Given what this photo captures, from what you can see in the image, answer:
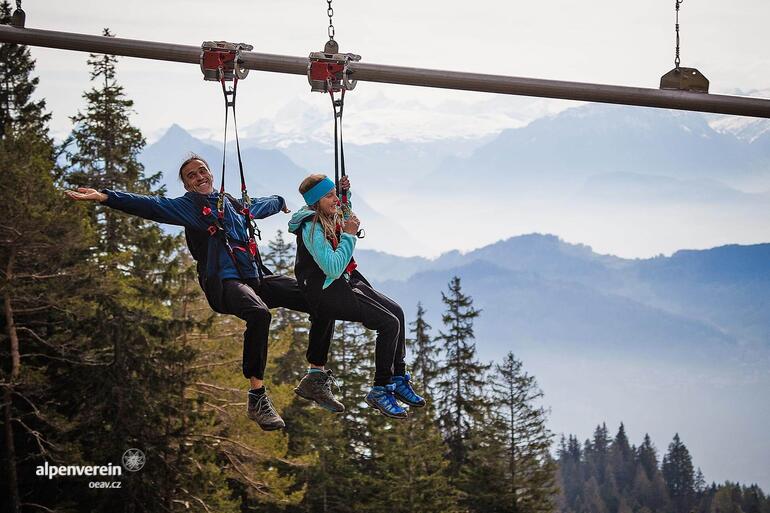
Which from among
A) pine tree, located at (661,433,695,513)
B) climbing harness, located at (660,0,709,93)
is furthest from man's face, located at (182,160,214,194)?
pine tree, located at (661,433,695,513)

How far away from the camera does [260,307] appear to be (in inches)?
332

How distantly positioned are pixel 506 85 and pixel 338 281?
77.3 inches

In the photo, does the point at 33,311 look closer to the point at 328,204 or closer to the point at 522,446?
the point at 328,204

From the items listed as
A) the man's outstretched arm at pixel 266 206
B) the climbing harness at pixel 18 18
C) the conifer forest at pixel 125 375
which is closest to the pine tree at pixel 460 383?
the conifer forest at pixel 125 375

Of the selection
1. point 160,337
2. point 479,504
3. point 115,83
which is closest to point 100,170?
point 115,83

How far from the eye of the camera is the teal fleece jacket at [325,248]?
8.56 metres

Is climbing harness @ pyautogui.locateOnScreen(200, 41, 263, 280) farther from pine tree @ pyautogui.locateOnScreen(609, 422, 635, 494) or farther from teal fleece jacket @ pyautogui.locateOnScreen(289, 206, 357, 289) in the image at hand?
pine tree @ pyautogui.locateOnScreen(609, 422, 635, 494)

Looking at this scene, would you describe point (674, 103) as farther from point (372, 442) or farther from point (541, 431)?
point (541, 431)

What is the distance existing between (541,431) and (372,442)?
8.21 metres

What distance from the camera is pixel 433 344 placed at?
51.8 m

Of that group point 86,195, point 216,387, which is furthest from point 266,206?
point 216,387

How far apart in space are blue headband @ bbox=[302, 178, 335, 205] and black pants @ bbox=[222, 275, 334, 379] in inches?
27.3

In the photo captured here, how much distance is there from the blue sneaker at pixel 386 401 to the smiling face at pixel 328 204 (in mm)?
1416

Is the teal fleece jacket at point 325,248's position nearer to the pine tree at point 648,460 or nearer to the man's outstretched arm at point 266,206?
the man's outstretched arm at point 266,206
